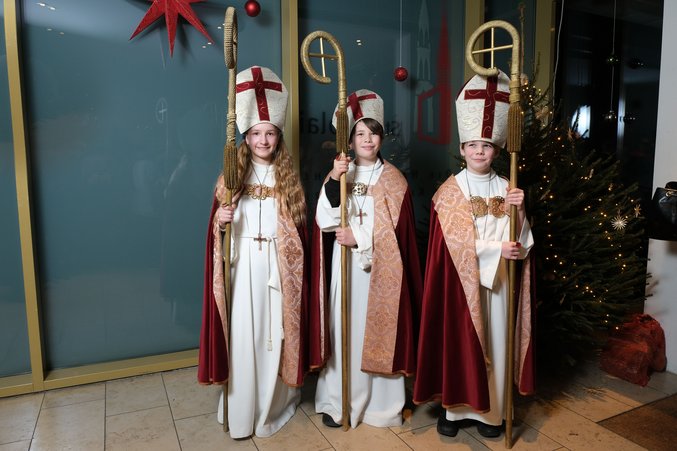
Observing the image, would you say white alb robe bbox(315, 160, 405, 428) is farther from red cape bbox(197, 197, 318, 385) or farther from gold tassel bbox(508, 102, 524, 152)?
gold tassel bbox(508, 102, 524, 152)

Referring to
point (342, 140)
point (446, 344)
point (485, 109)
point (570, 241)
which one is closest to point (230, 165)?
point (342, 140)

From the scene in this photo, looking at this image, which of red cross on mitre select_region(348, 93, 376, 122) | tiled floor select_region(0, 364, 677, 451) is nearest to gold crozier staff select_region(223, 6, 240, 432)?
red cross on mitre select_region(348, 93, 376, 122)

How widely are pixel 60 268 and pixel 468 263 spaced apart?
245cm

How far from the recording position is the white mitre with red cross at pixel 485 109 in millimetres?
2520

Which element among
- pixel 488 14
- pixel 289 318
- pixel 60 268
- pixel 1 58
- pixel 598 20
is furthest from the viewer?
pixel 598 20

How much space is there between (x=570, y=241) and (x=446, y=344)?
1124 millimetres

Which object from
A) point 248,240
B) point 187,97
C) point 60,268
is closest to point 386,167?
point 248,240

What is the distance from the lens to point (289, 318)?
2.68m

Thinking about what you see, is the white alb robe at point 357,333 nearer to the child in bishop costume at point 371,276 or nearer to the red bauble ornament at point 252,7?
the child in bishop costume at point 371,276

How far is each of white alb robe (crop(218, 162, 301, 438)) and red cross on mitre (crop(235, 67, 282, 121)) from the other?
0.91 feet

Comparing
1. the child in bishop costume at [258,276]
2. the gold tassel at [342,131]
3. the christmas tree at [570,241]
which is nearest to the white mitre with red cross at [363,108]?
the gold tassel at [342,131]

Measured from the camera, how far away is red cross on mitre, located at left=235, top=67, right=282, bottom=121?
2586 millimetres

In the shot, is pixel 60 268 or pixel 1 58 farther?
pixel 60 268

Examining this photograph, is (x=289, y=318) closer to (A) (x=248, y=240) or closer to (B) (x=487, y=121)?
(A) (x=248, y=240)
